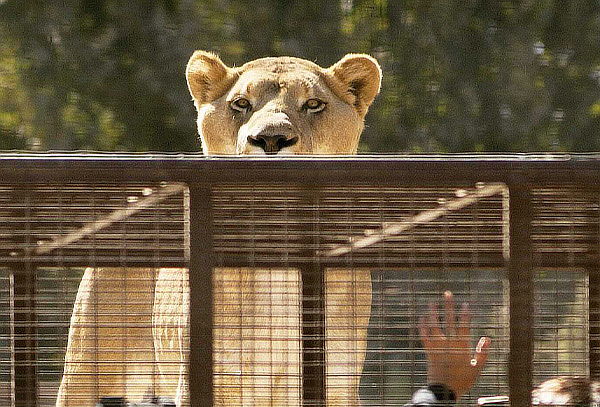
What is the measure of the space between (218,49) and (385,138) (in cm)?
168

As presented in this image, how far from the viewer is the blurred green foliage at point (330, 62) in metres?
11.1

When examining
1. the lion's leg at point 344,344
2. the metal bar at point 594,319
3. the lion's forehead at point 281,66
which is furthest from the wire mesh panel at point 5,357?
the lion's forehead at point 281,66

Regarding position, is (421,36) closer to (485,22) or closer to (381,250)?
(485,22)

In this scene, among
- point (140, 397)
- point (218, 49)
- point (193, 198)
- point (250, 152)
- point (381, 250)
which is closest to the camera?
point (193, 198)

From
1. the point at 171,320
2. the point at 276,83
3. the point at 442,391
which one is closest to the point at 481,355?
the point at 442,391

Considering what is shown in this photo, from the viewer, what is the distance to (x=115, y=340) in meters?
2.60

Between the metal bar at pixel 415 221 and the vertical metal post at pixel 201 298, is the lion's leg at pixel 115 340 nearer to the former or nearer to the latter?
the vertical metal post at pixel 201 298

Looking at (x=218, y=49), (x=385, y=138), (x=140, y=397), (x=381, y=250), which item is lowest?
(x=140, y=397)

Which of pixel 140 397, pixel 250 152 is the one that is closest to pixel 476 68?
pixel 250 152

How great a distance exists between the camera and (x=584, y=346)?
2322 mm

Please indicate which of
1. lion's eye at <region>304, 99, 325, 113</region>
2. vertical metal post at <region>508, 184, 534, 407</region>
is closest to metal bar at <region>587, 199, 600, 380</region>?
vertical metal post at <region>508, 184, 534, 407</region>

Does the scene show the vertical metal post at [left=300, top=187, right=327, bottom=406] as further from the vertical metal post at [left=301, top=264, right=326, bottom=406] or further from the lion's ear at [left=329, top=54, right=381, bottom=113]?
the lion's ear at [left=329, top=54, right=381, bottom=113]

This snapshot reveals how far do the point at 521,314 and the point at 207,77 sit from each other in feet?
8.17

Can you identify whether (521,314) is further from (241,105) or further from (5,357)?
(241,105)
